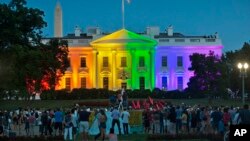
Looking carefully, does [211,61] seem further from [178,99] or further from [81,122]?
[81,122]

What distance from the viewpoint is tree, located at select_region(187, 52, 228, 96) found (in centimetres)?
7856

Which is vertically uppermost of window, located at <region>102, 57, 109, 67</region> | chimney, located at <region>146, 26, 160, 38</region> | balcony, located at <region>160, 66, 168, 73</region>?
chimney, located at <region>146, 26, 160, 38</region>

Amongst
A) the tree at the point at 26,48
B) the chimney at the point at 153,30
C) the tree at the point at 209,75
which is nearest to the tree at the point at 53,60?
the tree at the point at 26,48

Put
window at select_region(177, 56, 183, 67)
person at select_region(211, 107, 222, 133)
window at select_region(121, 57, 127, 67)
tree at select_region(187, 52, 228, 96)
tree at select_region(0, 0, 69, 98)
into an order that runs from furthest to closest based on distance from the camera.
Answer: window at select_region(177, 56, 183, 67) → window at select_region(121, 57, 127, 67) → tree at select_region(187, 52, 228, 96) → tree at select_region(0, 0, 69, 98) → person at select_region(211, 107, 222, 133)

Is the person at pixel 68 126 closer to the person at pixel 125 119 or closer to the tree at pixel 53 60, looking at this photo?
the person at pixel 125 119

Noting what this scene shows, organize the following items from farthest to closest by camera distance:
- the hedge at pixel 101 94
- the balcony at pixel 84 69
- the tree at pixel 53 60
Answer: the balcony at pixel 84 69 → the hedge at pixel 101 94 → the tree at pixel 53 60

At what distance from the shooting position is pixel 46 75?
2805 inches

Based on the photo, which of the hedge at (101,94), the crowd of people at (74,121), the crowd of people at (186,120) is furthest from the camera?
the hedge at (101,94)

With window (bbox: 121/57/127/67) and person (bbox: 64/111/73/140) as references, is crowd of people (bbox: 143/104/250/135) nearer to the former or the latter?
person (bbox: 64/111/73/140)

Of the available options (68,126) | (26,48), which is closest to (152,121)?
(68,126)

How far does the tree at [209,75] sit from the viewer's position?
78.6m

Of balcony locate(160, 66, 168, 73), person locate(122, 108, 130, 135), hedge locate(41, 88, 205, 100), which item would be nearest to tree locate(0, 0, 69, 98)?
hedge locate(41, 88, 205, 100)

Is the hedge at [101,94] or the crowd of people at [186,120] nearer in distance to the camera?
the crowd of people at [186,120]

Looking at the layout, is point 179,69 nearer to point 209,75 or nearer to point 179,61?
point 179,61
